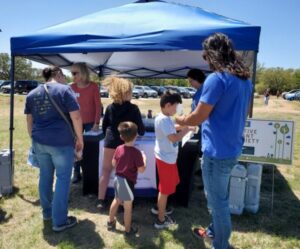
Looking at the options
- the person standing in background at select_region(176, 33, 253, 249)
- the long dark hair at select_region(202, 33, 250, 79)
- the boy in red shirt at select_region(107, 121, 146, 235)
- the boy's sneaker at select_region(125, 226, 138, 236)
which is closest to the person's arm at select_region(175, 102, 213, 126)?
the person standing in background at select_region(176, 33, 253, 249)

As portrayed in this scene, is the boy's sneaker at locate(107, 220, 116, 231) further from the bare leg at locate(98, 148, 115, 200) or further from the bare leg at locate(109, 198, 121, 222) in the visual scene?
the bare leg at locate(98, 148, 115, 200)

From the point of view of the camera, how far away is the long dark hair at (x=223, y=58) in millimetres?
2527

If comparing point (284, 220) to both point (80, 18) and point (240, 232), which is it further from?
point (80, 18)

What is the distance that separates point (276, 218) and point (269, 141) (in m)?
0.93

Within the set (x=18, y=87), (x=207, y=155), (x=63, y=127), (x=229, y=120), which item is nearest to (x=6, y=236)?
(x=63, y=127)

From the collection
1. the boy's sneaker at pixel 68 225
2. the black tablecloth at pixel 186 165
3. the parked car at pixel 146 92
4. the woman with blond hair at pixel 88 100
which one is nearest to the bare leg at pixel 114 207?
the boy's sneaker at pixel 68 225

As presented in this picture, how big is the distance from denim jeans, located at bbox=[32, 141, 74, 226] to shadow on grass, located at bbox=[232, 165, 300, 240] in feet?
6.17

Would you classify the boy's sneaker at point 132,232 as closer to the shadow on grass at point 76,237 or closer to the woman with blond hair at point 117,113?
the shadow on grass at point 76,237

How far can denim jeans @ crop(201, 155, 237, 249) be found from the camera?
266 centimetres

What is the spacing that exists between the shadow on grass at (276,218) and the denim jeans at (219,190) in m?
1.00

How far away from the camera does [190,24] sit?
405 cm

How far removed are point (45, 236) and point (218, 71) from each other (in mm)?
2354

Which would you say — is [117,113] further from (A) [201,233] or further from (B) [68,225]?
(A) [201,233]

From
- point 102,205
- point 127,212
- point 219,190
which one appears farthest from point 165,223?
point 219,190
